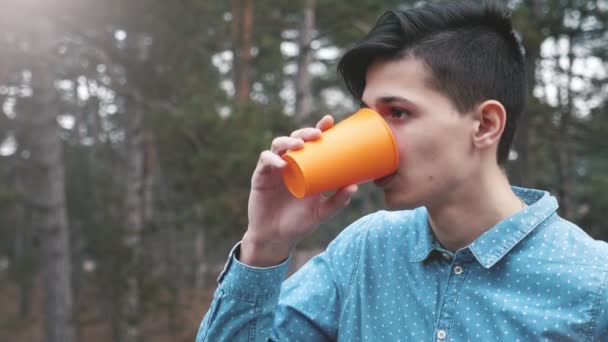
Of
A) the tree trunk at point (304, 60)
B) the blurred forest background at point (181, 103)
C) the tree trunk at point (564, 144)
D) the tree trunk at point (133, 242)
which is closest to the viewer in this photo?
the blurred forest background at point (181, 103)

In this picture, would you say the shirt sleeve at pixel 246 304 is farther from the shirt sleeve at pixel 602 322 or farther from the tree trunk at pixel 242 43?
the tree trunk at pixel 242 43

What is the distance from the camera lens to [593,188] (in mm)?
14445

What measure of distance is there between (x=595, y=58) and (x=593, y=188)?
3.18 meters

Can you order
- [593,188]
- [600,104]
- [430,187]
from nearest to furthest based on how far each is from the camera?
[430,187]
[600,104]
[593,188]


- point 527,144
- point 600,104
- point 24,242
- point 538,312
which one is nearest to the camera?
point 538,312

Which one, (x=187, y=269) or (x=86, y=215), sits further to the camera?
(x=187, y=269)

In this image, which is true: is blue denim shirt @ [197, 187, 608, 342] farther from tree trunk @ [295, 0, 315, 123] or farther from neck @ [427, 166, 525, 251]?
tree trunk @ [295, 0, 315, 123]

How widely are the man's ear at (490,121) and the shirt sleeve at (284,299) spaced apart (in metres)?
0.47

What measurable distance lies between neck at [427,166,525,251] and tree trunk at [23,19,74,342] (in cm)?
701

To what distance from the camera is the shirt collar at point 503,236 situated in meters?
1.49

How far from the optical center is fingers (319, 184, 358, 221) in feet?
4.96

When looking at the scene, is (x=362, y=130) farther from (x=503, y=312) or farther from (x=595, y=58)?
(x=595, y=58)

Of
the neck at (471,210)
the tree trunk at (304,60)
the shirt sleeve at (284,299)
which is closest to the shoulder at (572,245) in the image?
the neck at (471,210)

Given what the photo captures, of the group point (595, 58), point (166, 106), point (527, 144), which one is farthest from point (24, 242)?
point (595, 58)
